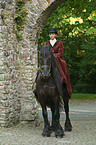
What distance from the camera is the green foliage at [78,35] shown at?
1606 centimetres

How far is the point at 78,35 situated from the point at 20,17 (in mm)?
16721

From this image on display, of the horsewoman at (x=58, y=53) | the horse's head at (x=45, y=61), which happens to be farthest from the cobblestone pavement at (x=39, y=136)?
the horse's head at (x=45, y=61)

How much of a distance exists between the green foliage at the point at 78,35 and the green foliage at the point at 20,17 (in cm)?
291

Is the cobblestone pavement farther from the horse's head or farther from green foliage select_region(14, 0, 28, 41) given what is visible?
green foliage select_region(14, 0, 28, 41)

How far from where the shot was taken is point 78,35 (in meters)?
26.5

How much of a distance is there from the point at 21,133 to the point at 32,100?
165 cm

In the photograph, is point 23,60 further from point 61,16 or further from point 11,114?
point 61,16

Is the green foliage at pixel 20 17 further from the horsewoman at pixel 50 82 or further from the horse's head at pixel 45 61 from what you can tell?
the horse's head at pixel 45 61

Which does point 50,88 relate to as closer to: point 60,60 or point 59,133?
point 60,60

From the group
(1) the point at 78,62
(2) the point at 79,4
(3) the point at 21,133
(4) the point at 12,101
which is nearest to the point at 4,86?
(4) the point at 12,101

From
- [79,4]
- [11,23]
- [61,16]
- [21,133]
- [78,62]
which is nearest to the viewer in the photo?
[21,133]

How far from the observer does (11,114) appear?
9914 millimetres

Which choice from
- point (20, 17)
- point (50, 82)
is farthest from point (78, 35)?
point (50, 82)

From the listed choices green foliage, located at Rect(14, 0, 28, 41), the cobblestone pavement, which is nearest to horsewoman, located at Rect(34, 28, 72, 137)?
the cobblestone pavement
